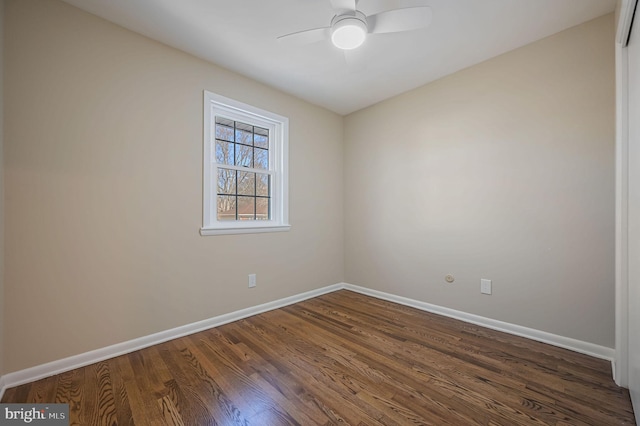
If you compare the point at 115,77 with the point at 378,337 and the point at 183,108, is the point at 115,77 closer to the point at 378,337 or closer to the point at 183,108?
the point at 183,108

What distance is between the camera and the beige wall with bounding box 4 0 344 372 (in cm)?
166

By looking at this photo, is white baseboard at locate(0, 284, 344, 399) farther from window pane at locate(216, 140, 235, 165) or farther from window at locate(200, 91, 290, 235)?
window pane at locate(216, 140, 235, 165)

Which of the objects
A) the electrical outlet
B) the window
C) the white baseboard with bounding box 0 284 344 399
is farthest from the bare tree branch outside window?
the electrical outlet

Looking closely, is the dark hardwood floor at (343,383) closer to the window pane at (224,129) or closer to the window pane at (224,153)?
the window pane at (224,153)

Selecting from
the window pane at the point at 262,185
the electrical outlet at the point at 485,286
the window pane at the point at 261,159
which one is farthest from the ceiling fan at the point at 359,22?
the electrical outlet at the point at 485,286

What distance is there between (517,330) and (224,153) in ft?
10.5

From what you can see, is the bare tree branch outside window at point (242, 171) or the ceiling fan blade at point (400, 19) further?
the bare tree branch outside window at point (242, 171)

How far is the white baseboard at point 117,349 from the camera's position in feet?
5.38

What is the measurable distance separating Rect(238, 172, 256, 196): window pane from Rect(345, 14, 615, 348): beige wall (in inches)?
61.9

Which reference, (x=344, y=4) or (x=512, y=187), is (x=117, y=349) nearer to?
(x=344, y=4)

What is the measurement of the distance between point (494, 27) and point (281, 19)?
1.64 m

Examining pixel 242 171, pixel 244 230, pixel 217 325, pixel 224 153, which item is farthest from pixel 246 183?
pixel 217 325

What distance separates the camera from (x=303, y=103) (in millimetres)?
3340

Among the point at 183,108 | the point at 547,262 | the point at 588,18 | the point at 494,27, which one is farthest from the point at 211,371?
the point at 588,18
